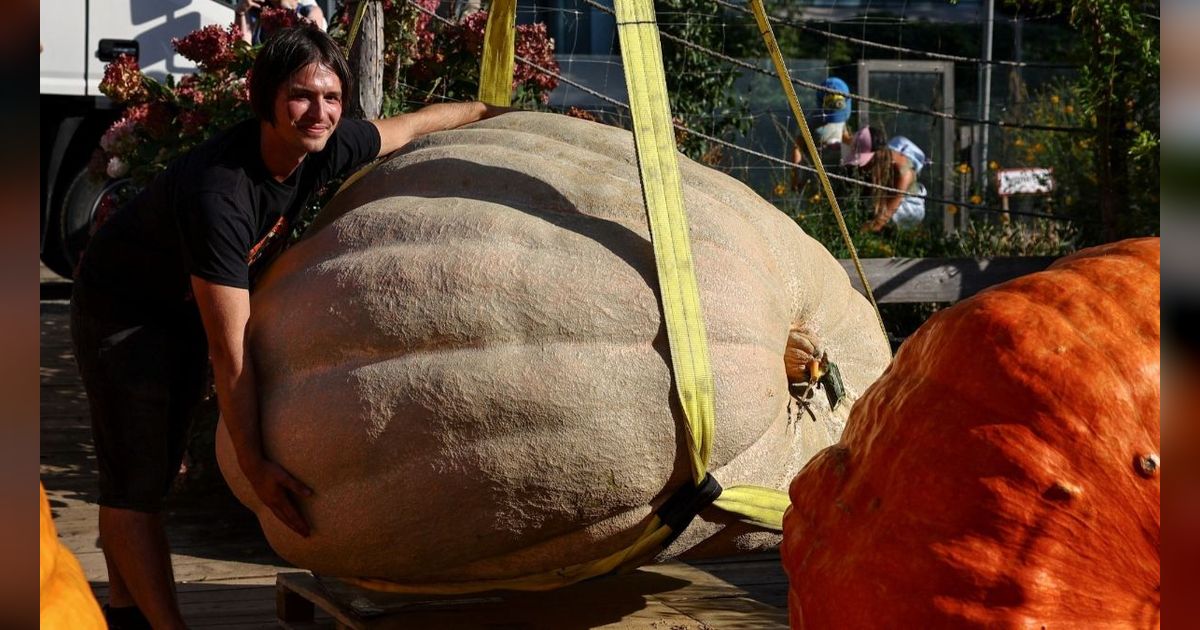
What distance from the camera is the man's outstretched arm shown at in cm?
312

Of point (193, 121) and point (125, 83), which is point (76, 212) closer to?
point (125, 83)

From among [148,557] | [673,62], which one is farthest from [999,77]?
[148,557]

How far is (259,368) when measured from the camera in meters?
2.61

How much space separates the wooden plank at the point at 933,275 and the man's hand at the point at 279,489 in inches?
119

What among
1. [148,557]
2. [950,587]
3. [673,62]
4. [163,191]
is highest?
[673,62]

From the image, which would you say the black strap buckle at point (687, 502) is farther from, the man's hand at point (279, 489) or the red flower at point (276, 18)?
the red flower at point (276, 18)

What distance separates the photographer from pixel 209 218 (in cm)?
261

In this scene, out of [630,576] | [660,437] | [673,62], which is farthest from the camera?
[673,62]

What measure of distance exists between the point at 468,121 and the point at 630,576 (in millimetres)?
1337

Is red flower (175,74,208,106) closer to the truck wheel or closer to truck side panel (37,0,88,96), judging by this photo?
truck side panel (37,0,88,96)

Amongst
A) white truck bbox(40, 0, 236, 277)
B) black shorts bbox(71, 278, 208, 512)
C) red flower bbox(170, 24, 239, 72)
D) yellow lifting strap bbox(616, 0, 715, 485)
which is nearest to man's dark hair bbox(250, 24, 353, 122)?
black shorts bbox(71, 278, 208, 512)

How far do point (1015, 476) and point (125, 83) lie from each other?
3.95 m

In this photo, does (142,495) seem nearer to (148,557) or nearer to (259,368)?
(148,557)

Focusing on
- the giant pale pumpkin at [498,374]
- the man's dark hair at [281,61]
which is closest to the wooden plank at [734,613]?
the giant pale pumpkin at [498,374]
